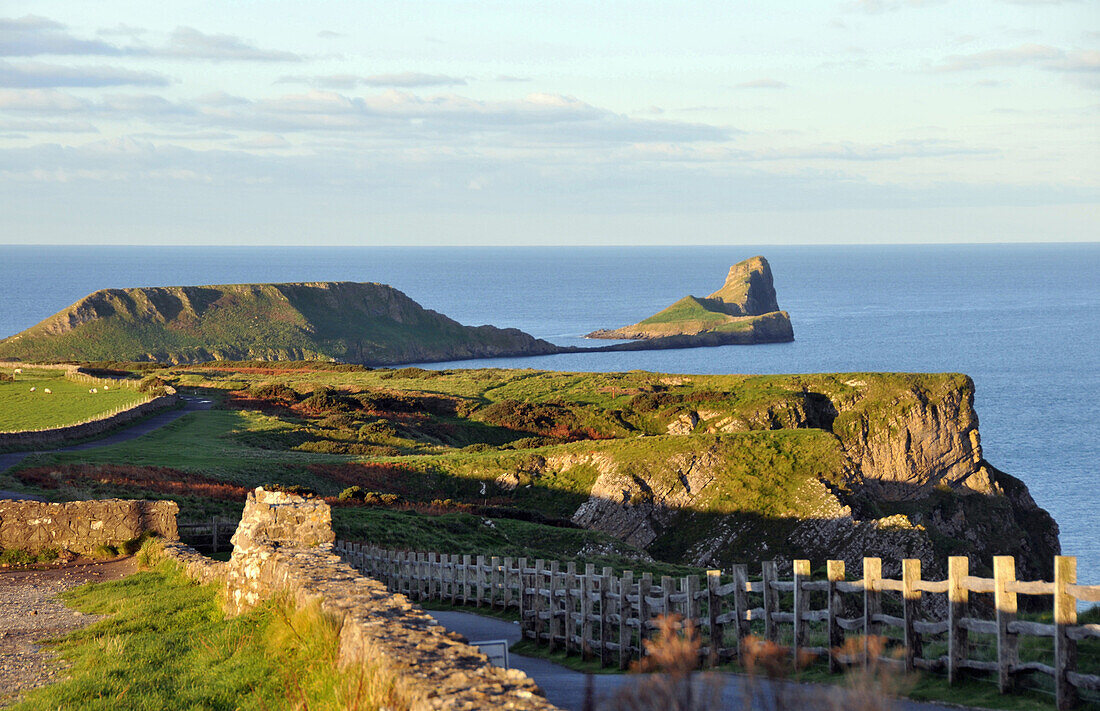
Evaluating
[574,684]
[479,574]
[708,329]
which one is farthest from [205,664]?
[708,329]

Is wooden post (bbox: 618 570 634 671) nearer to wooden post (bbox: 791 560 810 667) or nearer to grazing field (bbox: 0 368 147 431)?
wooden post (bbox: 791 560 810 667)

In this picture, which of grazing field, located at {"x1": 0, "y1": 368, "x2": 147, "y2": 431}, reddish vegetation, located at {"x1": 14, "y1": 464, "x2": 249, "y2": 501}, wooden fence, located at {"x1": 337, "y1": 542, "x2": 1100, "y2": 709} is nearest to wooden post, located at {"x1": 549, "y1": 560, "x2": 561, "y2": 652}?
wooden fence, located at {"x1": 337, "y1": 542, "x2": 1100, "y2": 709}

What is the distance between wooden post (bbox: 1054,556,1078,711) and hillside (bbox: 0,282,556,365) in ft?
460

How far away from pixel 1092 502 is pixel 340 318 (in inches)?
4928

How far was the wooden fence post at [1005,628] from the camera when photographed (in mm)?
9797

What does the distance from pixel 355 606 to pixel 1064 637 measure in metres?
6.77

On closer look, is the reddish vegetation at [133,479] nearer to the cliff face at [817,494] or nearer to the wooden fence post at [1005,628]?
the cliff face at [817,494]

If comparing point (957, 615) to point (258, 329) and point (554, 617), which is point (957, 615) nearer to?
point (554, 617)

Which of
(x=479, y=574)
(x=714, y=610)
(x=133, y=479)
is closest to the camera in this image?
(x=714, y=610)

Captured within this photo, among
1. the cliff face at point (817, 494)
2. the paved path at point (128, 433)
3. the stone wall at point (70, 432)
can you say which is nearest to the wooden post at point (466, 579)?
the paved path at point (128, 433)

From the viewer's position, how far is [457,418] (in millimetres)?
68938

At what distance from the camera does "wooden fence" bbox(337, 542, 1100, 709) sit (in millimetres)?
9523

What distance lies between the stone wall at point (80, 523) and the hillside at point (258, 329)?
401ft

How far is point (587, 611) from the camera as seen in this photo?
14938 mm
